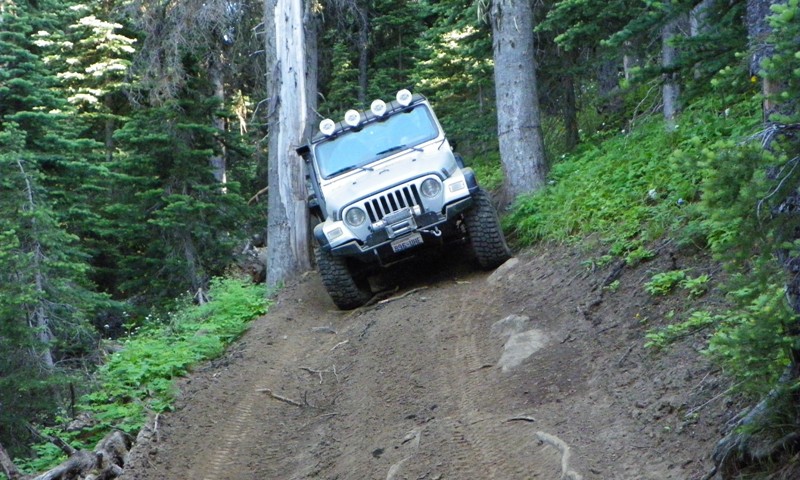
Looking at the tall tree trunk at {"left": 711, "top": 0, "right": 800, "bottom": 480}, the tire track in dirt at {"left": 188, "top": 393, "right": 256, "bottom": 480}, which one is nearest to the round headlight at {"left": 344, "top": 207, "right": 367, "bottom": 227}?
the tire track in dirt at {"left": 188, "top": 393, "right": 256, "bottom": 480}

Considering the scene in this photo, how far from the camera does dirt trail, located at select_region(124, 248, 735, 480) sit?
5926 mm

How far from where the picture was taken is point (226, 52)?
69.5 feet

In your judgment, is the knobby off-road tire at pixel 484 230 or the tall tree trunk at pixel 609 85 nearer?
the knobby off-road tire at pixel 484 230

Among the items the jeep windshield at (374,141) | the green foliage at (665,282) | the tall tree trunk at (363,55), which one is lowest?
the green foliage at (665,282)

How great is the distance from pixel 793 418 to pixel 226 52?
18.7 meters

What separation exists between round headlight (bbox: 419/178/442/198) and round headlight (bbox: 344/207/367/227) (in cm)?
84

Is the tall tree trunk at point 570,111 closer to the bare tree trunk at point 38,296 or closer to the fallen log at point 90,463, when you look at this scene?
the bare tree trunk at point 38,296

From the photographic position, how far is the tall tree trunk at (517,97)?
13.9 meters

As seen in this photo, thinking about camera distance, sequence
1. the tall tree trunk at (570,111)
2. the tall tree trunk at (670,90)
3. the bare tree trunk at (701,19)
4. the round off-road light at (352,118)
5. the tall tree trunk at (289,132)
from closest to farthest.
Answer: the bare tree trunk at (701,19) → the tall tree trunk at (670,90) → the round off-road light at (352,118) → the tall tree trunk at (570,111) → the tall tree trunk at (289,132)

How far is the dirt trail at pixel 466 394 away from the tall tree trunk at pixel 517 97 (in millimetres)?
2767

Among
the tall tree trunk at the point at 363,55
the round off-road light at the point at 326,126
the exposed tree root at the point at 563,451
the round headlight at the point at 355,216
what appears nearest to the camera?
the exposed tree root at the point at 563,451

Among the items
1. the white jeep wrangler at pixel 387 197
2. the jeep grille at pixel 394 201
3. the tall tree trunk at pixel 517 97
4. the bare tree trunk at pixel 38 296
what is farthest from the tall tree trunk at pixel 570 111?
the bare tree trunk at pixel 38 296

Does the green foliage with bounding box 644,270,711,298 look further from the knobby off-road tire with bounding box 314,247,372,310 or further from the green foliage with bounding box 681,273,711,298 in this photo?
the knobby off-road tire with bounding box 314,247,372,310

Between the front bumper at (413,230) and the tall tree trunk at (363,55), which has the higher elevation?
the tall tree trunk at (363,55)
